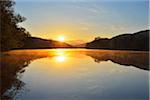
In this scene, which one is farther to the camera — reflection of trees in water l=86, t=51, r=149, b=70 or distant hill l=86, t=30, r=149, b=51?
distant hill l=86, t=30, r=149, b=51

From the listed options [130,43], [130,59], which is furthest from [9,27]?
[130,43]

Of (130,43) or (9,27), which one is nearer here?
(9,27)

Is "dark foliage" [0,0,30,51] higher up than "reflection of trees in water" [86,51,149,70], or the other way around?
"dark foliage" [0,0,30,51]

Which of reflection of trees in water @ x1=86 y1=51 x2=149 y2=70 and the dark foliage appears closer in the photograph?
reflection of trees in water @ x1=86 y1=51 x2=149 y2=70

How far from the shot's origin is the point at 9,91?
11.1 metres

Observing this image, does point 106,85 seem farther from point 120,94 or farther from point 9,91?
point 9,91

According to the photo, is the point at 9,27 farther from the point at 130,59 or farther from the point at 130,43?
the point at 130,43

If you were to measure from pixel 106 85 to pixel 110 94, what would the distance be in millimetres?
2206

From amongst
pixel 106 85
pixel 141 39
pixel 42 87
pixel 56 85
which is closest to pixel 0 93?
pixel 42 87

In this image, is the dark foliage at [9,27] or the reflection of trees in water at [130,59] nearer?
the reflection of trees in water at [130,59]

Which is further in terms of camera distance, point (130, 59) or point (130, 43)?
point (130, 43)

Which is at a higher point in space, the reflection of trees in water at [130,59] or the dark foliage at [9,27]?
the dark foliage at [9,27]

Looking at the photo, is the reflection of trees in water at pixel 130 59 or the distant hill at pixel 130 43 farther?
the distant hill at pixel 130 43

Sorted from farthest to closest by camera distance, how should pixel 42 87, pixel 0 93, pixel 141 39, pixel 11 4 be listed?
pixel 141 39
pixel 11 4
pixel 42 87
pixel 0 93
